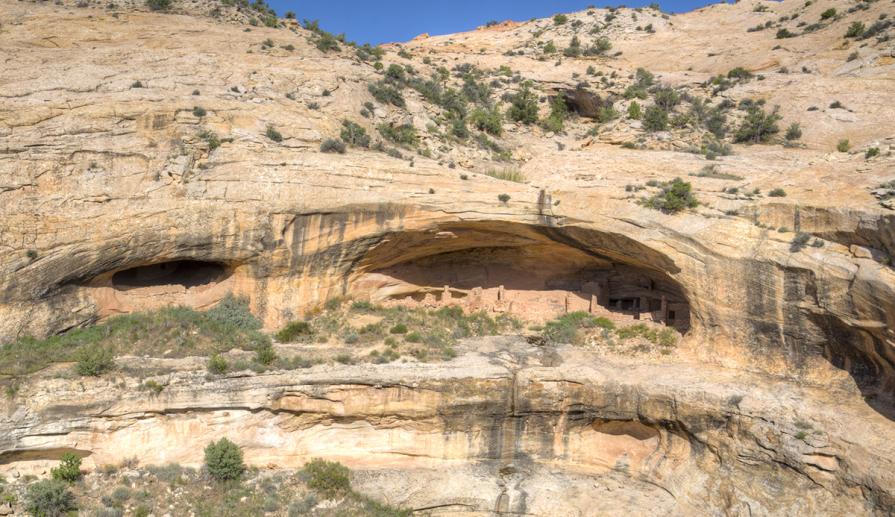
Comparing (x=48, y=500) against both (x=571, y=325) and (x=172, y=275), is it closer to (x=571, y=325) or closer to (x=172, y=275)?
(x=172, y=275)

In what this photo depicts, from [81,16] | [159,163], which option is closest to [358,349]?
[159,163]

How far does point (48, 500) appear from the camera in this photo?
446 inches

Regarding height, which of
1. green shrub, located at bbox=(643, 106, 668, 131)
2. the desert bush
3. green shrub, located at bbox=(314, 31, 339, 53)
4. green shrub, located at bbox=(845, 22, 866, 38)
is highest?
green shrub, located at bbox=(845, 22, 866, 38)

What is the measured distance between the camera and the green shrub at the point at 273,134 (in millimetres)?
16922

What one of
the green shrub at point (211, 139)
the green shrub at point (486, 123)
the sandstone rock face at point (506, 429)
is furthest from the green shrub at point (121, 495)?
the green shrub at point (486, 123)

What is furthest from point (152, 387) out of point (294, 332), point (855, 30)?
point (855, 30)

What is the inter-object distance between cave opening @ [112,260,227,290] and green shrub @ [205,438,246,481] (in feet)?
17.9

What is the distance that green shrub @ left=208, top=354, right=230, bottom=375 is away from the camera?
13.1m

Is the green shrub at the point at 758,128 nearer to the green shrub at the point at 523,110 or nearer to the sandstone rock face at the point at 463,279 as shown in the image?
the sandstone rock face at the point at 463,279

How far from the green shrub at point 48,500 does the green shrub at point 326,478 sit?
15.5ft

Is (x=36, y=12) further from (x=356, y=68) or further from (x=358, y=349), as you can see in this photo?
(x=358, y=349)

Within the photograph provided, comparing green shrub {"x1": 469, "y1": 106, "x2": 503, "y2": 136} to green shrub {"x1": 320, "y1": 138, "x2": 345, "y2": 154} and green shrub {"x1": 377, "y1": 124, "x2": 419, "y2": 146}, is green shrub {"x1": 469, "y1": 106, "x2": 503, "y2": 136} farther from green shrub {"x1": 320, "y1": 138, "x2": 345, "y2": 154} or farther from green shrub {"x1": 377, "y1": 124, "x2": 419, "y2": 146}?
green shrub {"x1": 320, "y1": 138, "x2": 345, "y2": 154}

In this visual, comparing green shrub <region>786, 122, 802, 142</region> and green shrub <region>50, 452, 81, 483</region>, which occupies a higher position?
green shrub <region>786, 122, 802, 142</region>

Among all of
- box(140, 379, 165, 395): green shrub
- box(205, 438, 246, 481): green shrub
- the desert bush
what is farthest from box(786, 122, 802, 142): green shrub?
box(140, 379, 165, 395): green shrub
